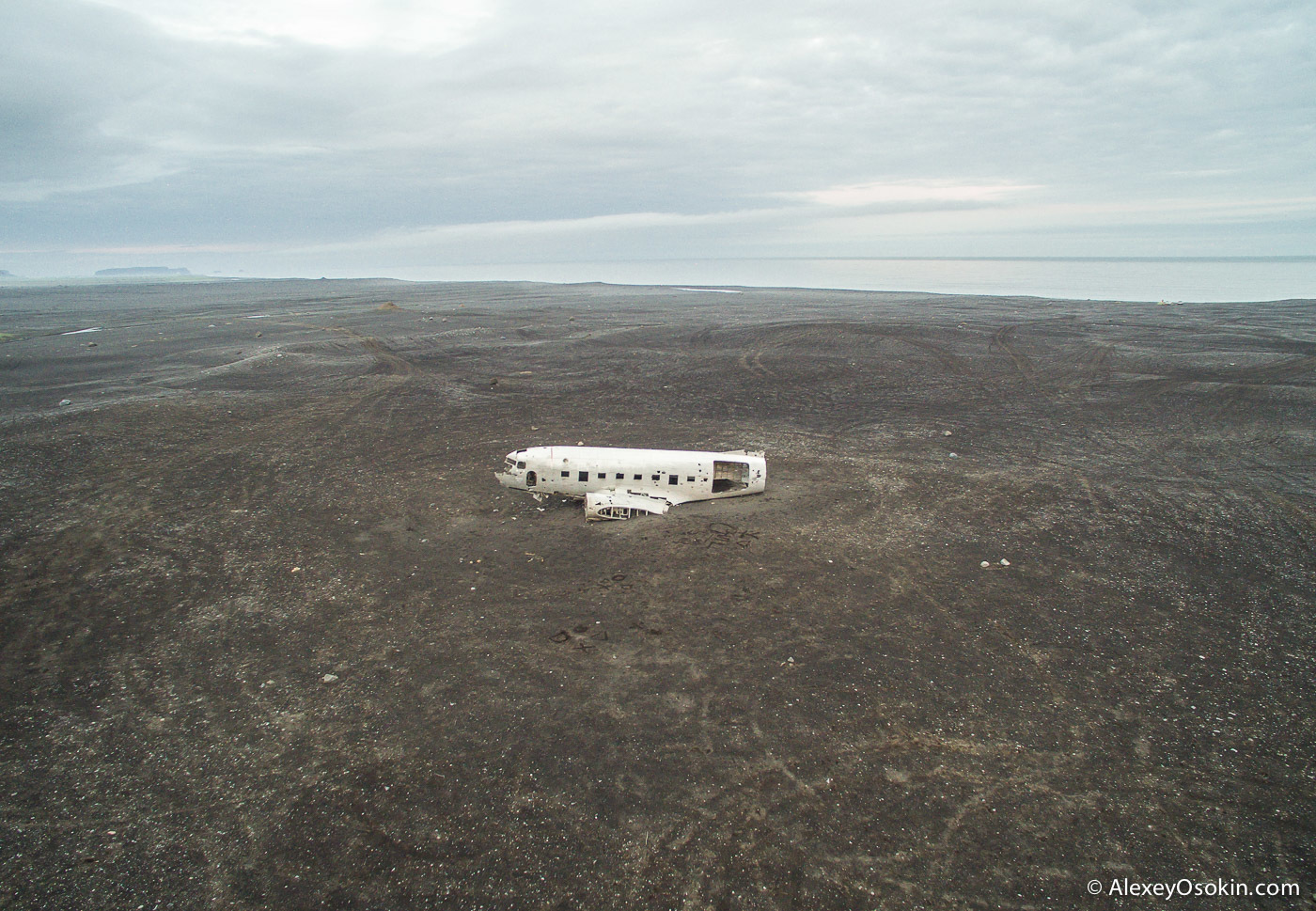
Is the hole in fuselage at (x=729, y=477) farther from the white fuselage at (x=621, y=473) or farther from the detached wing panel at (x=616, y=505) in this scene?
the detached wing panel at (x=616, y=505)

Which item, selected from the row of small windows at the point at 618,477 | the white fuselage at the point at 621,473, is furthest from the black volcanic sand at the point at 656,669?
the row of small windows at the point at 618,477

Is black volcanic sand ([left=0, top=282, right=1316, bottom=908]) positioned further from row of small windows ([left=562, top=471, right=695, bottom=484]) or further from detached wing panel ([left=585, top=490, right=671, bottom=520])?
row of small windows ([left=562, top=471, right=695, bottom=484])

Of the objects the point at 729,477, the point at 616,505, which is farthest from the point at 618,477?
the point at 729,477

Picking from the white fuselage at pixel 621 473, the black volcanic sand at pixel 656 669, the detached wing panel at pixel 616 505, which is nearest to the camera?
the black volcanic sand at pixel 656 669

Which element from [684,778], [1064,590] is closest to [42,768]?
[684,778]

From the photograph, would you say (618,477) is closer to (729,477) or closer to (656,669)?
(729,477)

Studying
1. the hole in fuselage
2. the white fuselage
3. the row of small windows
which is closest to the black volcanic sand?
the hole in fuselage
